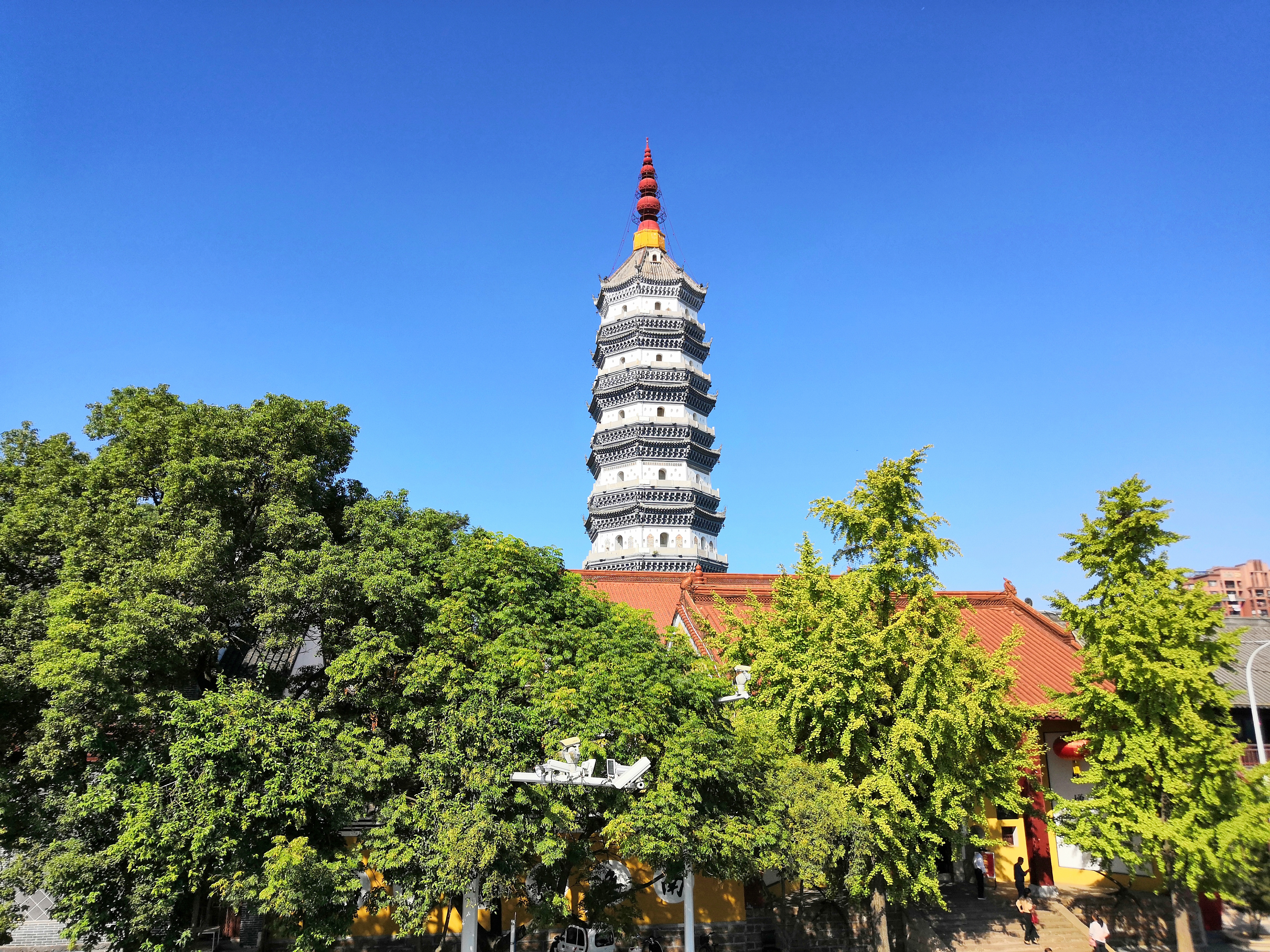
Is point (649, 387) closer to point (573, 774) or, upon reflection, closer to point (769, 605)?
point (769, 605)

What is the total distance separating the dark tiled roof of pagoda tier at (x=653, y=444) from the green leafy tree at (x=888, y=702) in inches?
1352

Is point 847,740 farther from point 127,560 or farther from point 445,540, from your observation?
point 127,560

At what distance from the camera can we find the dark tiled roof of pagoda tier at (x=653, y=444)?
5291cm

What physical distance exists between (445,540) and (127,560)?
215 inches

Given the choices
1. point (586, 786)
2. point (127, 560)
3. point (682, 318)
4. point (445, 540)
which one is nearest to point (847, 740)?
point (586, 786)

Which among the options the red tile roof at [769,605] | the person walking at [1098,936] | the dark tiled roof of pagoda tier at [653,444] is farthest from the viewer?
the dark tiled roof of pagoda tier at [653,444]

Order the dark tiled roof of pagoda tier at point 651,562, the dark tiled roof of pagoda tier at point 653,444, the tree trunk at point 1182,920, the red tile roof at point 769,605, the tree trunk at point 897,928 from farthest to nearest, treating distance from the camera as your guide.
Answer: the dark tiled roof of pagoda tier at point 653,444 < the dark tiled roof of pagoda tier at point 651,562 < the red tile roof at point 769,605 < the tree trunk at point 897,928 < the tree trunk at point 1182,920

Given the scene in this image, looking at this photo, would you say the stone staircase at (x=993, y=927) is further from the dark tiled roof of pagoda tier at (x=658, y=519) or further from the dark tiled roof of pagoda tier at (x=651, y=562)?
the dark tiled roof of pagoda tier at (x=658, y=519)

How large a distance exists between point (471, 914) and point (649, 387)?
42.3 m

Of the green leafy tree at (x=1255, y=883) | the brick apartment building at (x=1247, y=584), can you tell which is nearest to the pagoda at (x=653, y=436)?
the green leafy tree at (x=1255, y=883)

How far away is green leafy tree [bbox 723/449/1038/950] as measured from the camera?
16406mm

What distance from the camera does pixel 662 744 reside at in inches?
611

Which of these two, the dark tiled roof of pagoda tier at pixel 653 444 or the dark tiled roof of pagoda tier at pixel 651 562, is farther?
the dark tiled roof of pagoda tier at pixel 653 444

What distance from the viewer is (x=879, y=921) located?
17.2m
